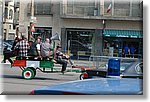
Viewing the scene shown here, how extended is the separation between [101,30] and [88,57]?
541 mm

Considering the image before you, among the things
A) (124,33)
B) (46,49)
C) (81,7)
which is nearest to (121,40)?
(124,33)

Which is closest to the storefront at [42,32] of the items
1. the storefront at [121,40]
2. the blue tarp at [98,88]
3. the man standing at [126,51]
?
the storefront at [121,40]

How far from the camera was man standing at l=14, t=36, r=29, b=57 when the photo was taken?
184 inches

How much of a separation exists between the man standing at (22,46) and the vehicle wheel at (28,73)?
0.24 m

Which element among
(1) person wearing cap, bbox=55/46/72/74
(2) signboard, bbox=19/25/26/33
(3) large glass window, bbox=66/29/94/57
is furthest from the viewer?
(3) large glass window, bbox=66/29/94/57

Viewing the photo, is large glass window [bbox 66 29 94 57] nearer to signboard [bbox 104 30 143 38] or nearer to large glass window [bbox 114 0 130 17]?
signboard [bbox 104 30 143 38]

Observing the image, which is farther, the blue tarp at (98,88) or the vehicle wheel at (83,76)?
the vehicle wheel at (83,76)

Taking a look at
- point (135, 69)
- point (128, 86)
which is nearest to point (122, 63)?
point (135, 69)

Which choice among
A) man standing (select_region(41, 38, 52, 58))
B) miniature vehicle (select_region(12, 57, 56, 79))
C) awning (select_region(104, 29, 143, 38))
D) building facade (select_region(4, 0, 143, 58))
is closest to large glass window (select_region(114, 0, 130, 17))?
building facade (select_region(4, 0, 143, 58))

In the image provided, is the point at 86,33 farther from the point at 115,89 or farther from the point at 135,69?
the point at 115,89

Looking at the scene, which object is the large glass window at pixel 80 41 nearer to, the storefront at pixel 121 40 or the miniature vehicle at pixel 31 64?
the storefront at pixel 121 40

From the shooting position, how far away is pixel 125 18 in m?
4.75

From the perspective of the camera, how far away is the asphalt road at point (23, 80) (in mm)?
4332

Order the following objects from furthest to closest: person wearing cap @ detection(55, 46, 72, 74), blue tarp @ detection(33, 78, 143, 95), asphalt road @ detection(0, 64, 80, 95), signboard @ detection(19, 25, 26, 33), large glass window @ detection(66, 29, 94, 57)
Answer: large glass window @ detection(66, 29, 94, 57)
person wearing cap @ detection(55, 46, 72, 74)
signboard @ detection(19, 25, 26, 33)
asphalt road @ detection(0, 64, 80, 95)
blue tarp @ detection(33, 78, 143, 95)
